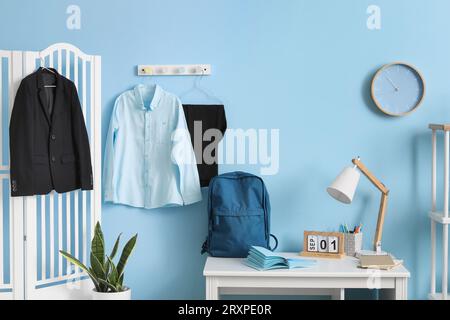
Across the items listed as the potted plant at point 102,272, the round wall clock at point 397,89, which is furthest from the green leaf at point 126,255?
the round wall clock at point 397,89

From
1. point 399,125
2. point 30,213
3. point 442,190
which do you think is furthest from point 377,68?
point 30,213

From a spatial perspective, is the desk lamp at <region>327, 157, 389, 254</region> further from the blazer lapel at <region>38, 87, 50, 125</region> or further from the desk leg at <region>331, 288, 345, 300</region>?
the blazer lapel at <region>38, 87, 50, 125</region>

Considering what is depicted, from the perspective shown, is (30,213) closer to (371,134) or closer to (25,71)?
(25,71)

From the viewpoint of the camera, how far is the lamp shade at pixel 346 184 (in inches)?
108

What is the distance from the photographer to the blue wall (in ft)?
9.91

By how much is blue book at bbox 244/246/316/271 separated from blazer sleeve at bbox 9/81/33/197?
3.54 ft

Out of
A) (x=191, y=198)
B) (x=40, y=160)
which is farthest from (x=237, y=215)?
(x=40, y=160)

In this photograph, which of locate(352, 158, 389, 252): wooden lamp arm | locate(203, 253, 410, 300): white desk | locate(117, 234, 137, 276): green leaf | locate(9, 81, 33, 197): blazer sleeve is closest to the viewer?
locate(203, 253, 410, 300): white desk

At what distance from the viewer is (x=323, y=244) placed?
2854 mm

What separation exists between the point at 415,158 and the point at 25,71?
2020 millimetres

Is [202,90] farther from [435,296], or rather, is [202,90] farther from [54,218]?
[435,296]

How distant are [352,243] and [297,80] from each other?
0.89 metres

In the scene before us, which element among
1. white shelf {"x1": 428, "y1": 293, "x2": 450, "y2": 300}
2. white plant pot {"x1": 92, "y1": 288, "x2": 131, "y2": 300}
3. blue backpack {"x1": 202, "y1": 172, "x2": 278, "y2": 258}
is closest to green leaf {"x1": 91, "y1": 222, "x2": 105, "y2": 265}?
white plant pot {"x1": 92, "y1": 288, "x2": 131, "y2": 300}
